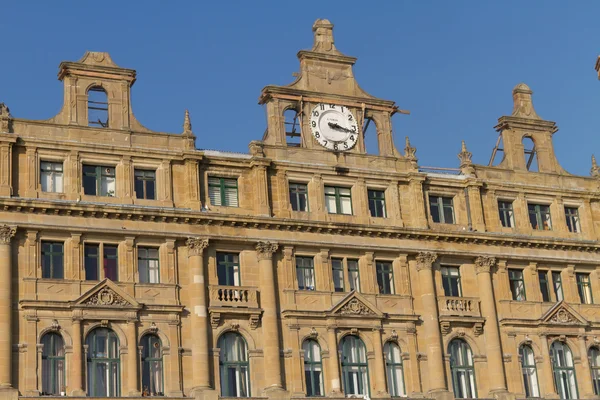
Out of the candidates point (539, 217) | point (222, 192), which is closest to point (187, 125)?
point (222, 192)

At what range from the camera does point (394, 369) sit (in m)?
57.5

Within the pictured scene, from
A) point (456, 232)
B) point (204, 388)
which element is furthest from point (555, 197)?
point (204, 388)

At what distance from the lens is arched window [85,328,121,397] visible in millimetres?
50906

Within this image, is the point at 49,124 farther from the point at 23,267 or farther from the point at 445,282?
the point at 445,282

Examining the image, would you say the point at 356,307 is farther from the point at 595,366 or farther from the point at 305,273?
→ the point at 595,366

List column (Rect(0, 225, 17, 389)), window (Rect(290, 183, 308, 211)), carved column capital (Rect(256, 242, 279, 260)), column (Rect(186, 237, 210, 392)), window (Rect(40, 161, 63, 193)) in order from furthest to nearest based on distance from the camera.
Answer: window (Rect(290, 183, 308, 211)) < carved column capital (Rect(256, 242, 279, 260)) < window (Rect(40, 161, 63, 193)) < column (Rect(186, 237, 210, 392)) < column (Rect(0, 225, 17, 389))

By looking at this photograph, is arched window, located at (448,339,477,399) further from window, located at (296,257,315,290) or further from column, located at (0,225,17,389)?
column, located at (0,225,17,389)

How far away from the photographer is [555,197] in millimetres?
65438

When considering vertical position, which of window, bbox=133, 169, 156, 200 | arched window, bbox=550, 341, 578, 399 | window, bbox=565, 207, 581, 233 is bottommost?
arched window, bbox=550, 341, 578, 399

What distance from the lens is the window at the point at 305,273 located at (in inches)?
2244

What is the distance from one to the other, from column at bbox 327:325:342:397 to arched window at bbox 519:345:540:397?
11.1 metres

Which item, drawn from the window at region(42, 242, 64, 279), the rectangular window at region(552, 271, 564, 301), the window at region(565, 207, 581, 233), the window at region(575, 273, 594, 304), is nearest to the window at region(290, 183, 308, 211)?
the window at region(42, 242, 64, 279)

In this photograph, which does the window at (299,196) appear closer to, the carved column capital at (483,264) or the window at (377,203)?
the window at (377,203)

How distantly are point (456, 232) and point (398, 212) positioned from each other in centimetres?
331
